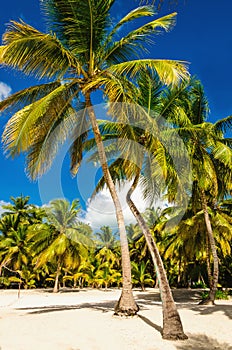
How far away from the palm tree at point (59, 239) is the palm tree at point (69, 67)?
1664 centimetres

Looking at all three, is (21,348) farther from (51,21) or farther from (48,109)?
(51,21)

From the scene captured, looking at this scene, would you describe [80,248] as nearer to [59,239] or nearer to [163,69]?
[59,239]

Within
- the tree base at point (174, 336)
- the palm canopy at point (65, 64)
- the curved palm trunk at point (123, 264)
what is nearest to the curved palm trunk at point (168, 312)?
the tree base at point (174, 336)

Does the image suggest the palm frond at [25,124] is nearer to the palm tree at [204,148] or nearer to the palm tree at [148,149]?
the palm tree at [148,149]

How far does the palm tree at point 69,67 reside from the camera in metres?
8.36

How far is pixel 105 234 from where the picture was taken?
41.4 meters

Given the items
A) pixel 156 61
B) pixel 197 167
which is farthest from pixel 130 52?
pixel 197 167

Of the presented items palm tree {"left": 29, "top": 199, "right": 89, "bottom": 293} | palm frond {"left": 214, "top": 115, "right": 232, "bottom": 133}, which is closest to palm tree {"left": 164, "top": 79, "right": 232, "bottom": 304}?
palm frond {"left": 214, "top": 115, "right": 232, "bottom": 133}

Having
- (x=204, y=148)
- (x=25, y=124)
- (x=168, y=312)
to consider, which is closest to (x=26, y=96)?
(x=25, y=124)

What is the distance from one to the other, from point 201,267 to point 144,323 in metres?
19.5

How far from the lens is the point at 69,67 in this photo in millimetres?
9812

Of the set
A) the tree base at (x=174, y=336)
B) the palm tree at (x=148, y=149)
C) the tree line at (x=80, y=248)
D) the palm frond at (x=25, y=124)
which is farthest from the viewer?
the tree line at (x=80, y=248)

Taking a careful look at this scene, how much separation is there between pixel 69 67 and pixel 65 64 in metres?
0.18

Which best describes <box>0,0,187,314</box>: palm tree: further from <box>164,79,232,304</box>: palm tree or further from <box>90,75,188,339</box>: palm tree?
<box>164,79,232,304</box>: palm tree
